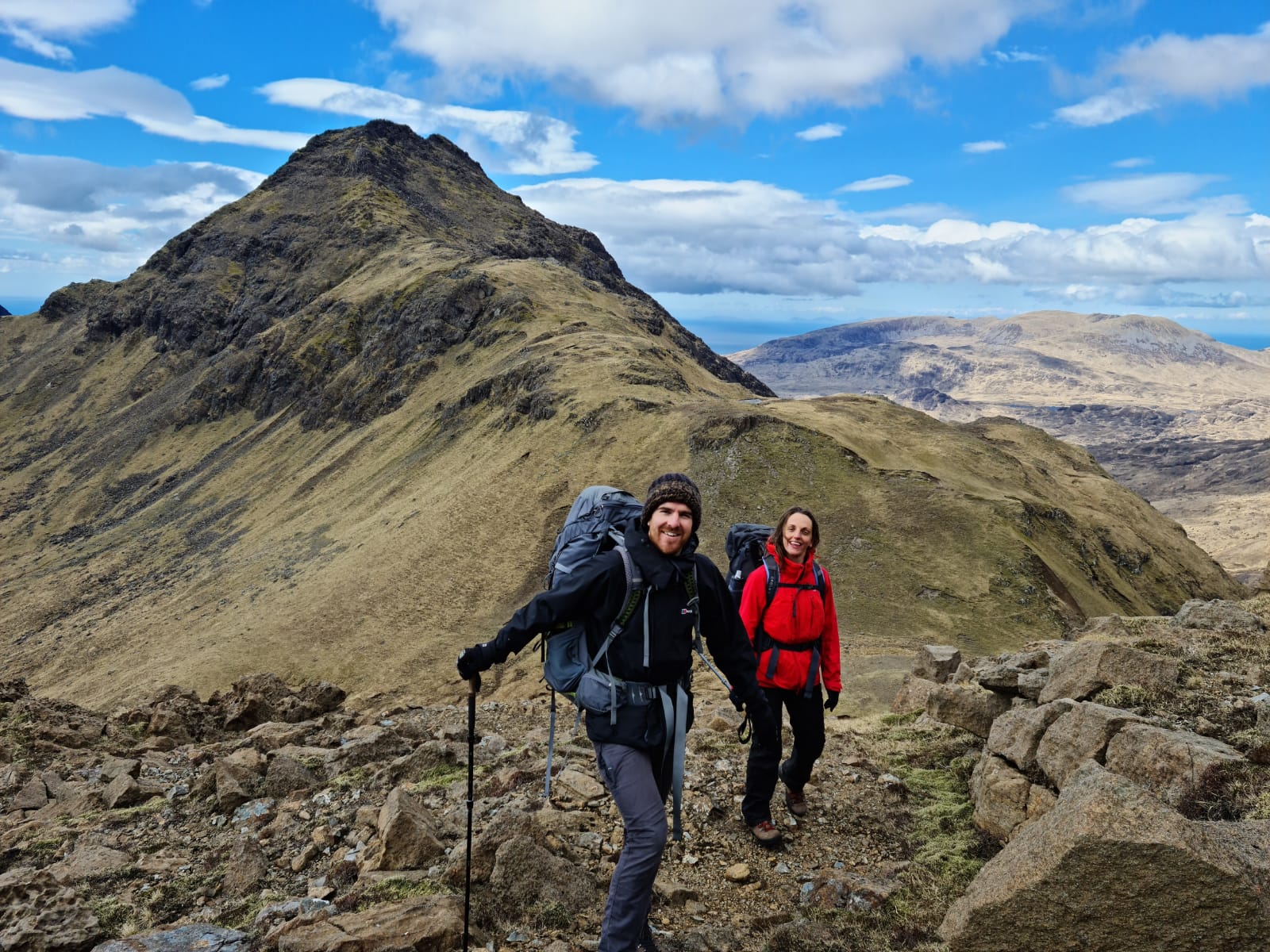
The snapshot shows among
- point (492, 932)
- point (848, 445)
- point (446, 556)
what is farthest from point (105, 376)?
point (492, 932)

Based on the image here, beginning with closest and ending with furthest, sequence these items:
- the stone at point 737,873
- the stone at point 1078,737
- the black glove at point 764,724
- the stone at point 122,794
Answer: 1. the black glove at point 764,724
2. the stone at point 1078,737
3. the stone at point 737,873
4. the stone at point 122,794

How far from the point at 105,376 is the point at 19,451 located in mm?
17264

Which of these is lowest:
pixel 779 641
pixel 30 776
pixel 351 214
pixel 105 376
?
pixel 30 776

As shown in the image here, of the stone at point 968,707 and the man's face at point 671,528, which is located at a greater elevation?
the man's face at point 671,528

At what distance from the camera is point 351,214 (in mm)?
124562

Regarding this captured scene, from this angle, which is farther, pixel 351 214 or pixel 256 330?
pixel 351 214

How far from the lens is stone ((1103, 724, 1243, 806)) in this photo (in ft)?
22.5

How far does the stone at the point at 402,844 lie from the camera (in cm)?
804

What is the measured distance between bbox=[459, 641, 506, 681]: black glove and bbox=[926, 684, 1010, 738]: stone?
7.61 meters

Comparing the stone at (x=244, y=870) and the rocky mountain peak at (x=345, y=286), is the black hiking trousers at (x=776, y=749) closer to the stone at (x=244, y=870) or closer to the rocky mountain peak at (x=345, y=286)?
the stone at (x=244, y=870)

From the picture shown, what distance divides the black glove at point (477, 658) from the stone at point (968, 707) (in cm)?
761

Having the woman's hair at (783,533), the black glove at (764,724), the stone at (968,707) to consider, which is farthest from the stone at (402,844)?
the stone at (968,707)

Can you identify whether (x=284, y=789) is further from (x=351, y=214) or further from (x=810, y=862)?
(x=351, y=214)

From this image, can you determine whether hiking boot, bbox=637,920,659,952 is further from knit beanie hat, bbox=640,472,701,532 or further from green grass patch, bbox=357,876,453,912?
knit beanie hat, bbox=640,472,701,532
